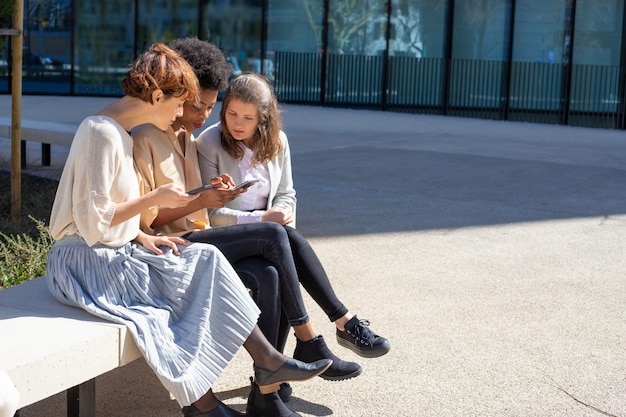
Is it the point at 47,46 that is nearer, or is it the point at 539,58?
the point at 539,58

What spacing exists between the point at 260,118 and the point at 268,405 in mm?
1266

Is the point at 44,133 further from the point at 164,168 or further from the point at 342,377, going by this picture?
the point at 342,377

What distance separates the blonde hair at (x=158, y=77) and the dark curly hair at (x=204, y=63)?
0.49m

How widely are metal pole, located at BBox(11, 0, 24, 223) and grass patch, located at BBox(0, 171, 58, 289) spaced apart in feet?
0.49

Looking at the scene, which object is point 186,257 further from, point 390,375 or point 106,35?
→ point 106,35

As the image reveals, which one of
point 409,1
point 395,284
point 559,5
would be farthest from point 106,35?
point 395,284

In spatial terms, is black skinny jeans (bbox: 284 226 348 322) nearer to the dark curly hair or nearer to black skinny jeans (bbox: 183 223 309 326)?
black skinny jeans (bbox: 183 223 309 326)

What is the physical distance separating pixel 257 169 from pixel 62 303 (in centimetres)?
116

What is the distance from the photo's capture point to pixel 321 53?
61.6 feet

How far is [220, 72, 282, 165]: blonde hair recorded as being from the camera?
4012 mm

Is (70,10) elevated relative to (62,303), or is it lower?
elevated

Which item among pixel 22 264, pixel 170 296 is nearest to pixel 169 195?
pixel 170 296

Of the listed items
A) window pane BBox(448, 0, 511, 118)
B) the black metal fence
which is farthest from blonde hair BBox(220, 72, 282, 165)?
window pane BBox(448, 0, 511, 118)

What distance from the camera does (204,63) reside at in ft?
13.2
